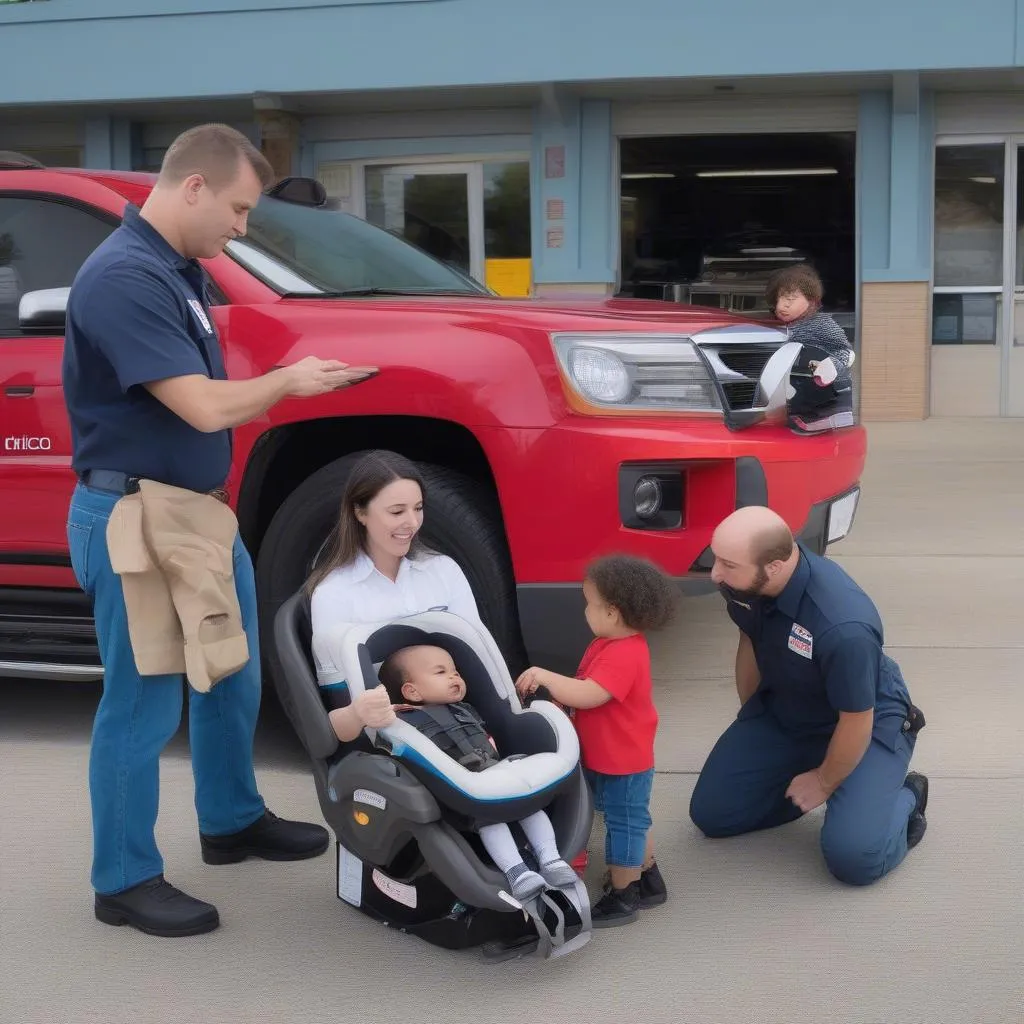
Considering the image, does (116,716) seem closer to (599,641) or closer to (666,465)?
(599,641)

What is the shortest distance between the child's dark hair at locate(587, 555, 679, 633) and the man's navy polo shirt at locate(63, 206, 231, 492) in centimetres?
95

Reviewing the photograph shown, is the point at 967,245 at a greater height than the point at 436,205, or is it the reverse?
the point at 436,205

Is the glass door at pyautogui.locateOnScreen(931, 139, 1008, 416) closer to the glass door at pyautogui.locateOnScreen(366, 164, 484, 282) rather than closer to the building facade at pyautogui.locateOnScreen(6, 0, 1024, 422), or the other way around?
the building facade at pyautogui.locateOnScreen(6, 0, 1024, 422)

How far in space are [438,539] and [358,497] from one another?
677 millimetres

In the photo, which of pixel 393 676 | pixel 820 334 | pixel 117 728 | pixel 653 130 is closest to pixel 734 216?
pixel 653 130

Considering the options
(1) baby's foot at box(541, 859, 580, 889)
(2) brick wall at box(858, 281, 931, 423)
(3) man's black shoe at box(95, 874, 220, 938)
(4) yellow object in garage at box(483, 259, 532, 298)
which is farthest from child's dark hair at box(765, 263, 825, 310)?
(4) yellow object in garage at box(483, 259, 532, 298)

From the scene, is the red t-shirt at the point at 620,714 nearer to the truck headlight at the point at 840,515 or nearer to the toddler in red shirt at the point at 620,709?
the toddler in red shirt at the point at 620,709

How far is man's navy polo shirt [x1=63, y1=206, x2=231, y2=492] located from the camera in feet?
10.2

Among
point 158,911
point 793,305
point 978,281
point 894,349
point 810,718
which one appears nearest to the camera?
point 158,911

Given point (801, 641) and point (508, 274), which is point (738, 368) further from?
point (508, 274)

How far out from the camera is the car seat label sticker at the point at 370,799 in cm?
313

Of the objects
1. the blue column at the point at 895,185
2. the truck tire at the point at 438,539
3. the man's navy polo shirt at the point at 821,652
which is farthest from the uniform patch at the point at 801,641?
the blue column at the point at 895,185

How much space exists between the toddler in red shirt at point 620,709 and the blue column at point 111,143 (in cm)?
1304

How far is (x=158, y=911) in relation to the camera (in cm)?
337
